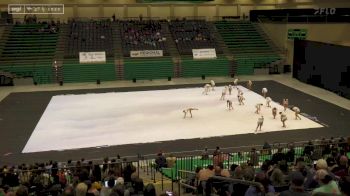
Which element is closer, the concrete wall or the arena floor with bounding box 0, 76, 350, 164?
the arena floor with bounding box 0, 76, 350, 164

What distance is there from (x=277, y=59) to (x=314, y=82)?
282 inches

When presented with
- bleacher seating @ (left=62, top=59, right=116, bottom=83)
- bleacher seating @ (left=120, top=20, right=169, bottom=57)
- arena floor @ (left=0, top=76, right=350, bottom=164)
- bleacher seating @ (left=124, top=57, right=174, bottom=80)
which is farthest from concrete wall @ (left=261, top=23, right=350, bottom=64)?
bleacher seating @ (left=62, top=59, right=116, bottom=83)

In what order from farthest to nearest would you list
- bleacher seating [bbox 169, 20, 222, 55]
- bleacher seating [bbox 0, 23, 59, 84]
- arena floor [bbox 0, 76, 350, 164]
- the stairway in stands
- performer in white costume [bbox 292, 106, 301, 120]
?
bleacher seating [bbox 169, 20, 222, 55], the stairway in stands, bleacher seating [bbox 0, 23, 59, 84], performer in white costume [bbox 292, 106, 301, 120], arena floor [bbox 0, 76, 350, 164]

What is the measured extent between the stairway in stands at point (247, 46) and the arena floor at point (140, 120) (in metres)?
10.6

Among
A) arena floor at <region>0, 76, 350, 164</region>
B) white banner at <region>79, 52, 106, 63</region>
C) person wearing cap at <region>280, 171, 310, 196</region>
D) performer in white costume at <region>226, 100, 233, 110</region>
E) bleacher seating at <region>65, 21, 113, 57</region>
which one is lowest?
arena floor at <region>0, 76, 350, 164</region>

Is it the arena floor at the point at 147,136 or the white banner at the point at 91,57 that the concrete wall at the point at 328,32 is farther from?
the white banner at the point at 91,57

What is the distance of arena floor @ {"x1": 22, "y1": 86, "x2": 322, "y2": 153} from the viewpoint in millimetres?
19375

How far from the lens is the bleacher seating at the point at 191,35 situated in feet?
135

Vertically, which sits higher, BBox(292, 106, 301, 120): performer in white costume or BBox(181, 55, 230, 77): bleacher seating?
BBox(181, 55, 230, 77): bleacher seating

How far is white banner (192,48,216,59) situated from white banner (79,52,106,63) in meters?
8.96

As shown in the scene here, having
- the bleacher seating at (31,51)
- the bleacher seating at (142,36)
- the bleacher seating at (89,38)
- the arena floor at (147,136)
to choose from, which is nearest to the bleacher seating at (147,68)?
the bleacher seating at (142,36)

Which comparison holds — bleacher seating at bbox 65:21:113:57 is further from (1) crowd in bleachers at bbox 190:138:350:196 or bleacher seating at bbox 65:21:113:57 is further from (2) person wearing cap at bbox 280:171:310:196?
(2) person wearing cap at bbox 280:171:310:196

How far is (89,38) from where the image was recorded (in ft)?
135

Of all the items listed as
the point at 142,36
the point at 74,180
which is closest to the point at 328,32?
the point at 142,36
